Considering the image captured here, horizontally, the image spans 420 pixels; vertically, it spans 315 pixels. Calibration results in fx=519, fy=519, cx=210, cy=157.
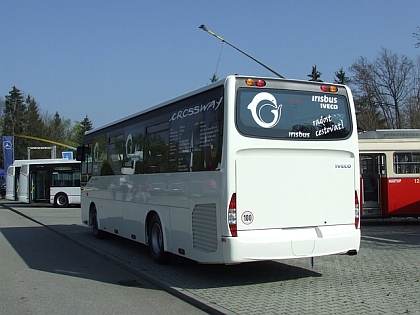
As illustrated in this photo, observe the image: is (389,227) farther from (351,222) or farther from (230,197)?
(230,197)

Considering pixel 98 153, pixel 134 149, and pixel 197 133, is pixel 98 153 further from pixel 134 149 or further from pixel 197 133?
pixel 197 133

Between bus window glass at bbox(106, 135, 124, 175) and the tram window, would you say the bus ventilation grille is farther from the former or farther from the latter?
the tram window

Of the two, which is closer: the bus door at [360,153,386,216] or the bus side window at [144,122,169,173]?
the bus side window at [144,122,169,173]

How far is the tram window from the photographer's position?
16.9 meters

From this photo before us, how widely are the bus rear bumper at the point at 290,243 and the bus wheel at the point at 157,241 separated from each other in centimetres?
279

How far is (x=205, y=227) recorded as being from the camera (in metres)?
8.28

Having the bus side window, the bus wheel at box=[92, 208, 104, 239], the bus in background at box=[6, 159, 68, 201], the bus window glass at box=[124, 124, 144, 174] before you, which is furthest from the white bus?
the bus in background at box=[6, 159, 68, 201]

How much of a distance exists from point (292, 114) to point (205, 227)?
7.51 ft

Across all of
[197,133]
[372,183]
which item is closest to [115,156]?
[197,133]

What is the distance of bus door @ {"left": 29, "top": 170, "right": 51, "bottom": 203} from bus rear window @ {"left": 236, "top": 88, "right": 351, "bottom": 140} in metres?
27.8

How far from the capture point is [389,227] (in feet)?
55.6

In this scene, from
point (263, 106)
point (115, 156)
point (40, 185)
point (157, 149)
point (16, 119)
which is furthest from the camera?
point (16, 119)

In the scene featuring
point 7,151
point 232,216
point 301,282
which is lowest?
point 301,282

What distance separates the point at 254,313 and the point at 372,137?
39.0ft
